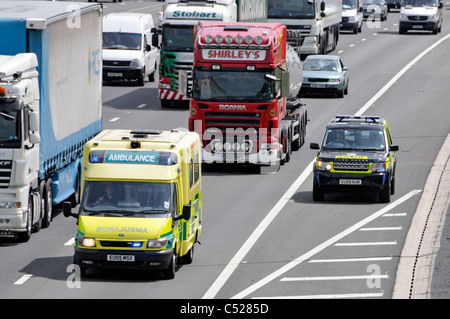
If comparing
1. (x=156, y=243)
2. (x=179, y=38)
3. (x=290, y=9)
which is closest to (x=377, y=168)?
(x=156, y=243)

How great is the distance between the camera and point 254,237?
984 inches

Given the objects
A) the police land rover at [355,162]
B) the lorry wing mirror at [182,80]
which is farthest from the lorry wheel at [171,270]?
the lorry wing mirror at [182,80]

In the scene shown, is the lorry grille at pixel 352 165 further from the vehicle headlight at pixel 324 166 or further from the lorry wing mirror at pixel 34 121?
the lorry wing mirror at pixel 34 121

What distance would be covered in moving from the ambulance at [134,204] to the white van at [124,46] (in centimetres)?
2811

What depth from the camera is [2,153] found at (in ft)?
76.9

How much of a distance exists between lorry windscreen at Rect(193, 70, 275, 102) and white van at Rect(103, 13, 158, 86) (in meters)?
17.3

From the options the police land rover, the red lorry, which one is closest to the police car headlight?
the police land rover

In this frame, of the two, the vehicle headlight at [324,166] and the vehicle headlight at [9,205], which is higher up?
the vehicle headlight at [9,205]

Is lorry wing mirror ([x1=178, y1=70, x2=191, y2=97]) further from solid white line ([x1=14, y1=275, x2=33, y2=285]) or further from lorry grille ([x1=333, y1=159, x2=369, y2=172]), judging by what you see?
solid white line ([x1=14, y1=275, x2=33, y2=285])

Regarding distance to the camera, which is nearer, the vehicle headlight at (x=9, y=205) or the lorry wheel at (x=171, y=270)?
the lorry wheel at (x=171, y=270)

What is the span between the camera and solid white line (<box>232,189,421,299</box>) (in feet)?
67.4

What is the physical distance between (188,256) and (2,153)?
13.3 feet

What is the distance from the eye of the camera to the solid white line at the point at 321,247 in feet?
67.4

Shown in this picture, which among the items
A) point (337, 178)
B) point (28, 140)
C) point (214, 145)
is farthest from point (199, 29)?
point (28, 140)
